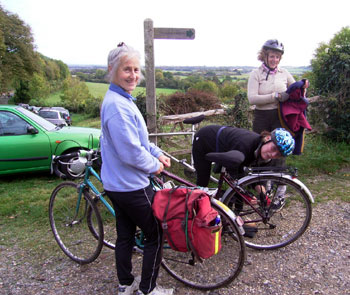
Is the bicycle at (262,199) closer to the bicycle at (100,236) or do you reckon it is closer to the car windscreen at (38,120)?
the bicycle at (100,236)

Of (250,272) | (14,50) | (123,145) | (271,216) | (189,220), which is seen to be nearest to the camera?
(123,145)

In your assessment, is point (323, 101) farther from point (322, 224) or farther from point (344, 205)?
point (322, 224)

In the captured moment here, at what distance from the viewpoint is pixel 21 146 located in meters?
5.91

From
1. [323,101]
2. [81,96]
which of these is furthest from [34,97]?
[323,101]

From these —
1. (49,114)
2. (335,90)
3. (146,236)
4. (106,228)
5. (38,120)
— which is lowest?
(49,114)

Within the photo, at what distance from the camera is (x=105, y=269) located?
9.66ft

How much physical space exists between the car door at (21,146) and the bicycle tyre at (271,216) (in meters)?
4.49

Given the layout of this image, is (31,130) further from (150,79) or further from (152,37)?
(152,37)

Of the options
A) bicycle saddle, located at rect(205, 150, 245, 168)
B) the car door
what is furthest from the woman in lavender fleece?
the car door

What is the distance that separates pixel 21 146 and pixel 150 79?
11.1 feet

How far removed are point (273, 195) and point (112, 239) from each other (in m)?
1.96

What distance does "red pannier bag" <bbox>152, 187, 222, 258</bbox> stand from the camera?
7.11 ft

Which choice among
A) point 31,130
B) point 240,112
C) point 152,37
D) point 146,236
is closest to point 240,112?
point 240,112

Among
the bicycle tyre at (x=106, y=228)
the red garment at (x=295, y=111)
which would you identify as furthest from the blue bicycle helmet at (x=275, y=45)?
the bicycle tyre at (x=106, y=228)
